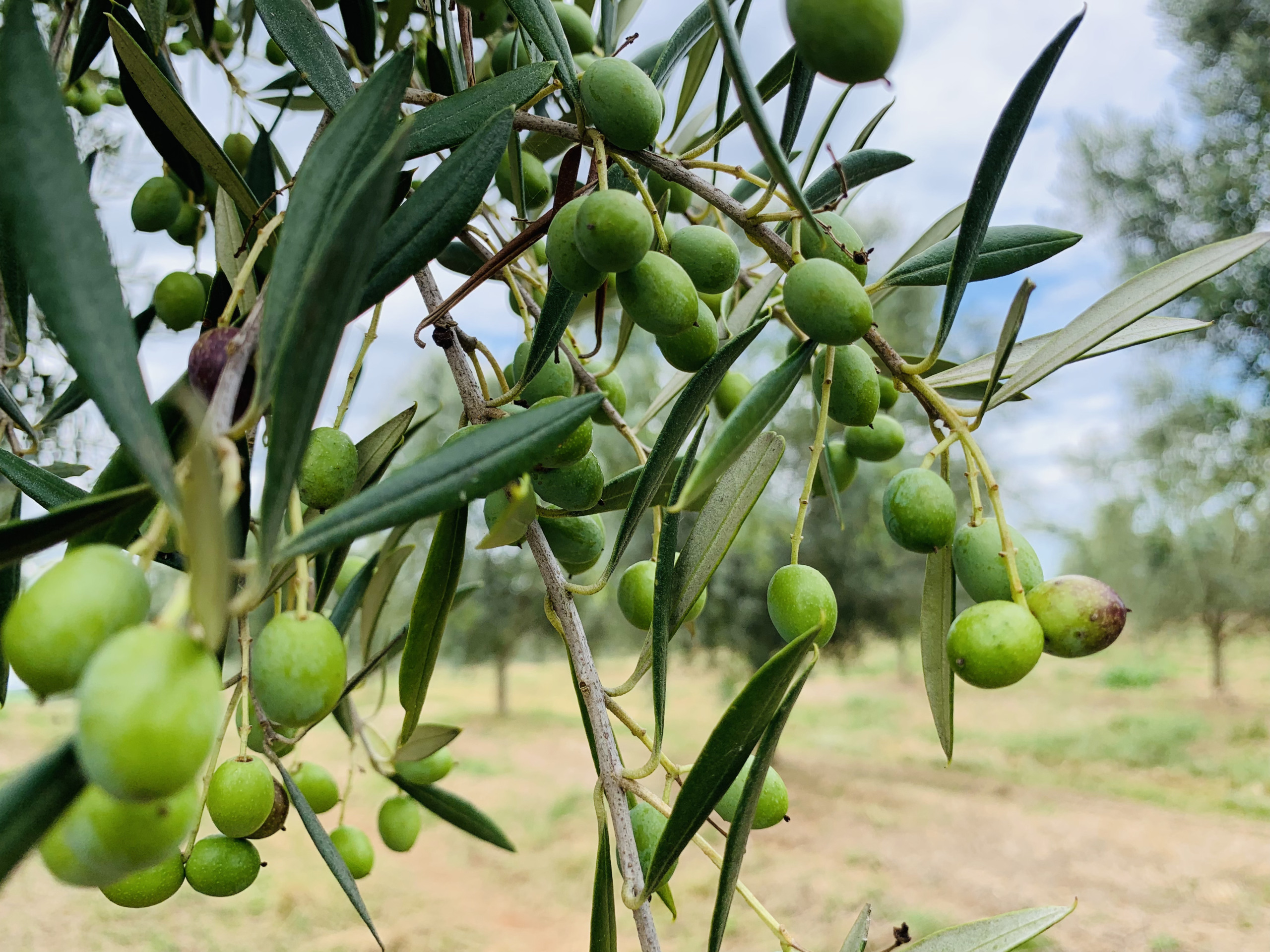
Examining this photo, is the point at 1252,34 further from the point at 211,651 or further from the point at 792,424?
the point at 211,651

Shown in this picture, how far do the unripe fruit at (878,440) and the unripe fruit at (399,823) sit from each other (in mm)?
654

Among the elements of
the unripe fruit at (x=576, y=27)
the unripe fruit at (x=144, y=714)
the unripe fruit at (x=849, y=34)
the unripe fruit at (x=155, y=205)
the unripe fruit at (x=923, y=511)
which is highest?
the unripe fruit at (x=576, y=27)

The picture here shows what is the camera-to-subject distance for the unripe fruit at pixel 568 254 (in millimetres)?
497

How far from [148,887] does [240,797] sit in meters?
0.08

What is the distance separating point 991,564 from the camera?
0.53 metres

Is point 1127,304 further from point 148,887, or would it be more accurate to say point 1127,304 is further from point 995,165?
point 148,887

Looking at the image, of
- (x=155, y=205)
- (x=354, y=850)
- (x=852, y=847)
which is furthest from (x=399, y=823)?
(x=852, y=847)

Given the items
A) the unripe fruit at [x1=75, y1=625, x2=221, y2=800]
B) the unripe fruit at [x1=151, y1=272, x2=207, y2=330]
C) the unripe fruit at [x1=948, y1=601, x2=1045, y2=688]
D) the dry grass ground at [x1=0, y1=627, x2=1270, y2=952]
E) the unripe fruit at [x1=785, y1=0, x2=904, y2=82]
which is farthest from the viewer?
the dry grass ground at [x1=0, y1=627, x2=1270, y2=952]

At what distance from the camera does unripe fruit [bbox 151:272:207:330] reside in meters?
0.77

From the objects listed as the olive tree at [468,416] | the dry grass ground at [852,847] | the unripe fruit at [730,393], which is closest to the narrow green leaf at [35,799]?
the olive tree at [468,416]

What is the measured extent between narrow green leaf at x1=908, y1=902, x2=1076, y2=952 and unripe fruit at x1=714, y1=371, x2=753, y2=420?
470 millimetres

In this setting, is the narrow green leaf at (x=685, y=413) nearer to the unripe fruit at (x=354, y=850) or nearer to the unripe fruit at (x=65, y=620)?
the unripe fruit at (x=65, y=620)

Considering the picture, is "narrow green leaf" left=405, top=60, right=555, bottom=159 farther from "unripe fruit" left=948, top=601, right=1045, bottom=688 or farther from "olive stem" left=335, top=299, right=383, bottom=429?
"unripe fruit" left=948, top=601, right=1045, bottom=688

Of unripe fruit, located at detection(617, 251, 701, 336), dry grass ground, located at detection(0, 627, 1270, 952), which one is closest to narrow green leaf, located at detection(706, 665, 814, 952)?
unripe fruit, located at detection(617, 251, 701, 336)
